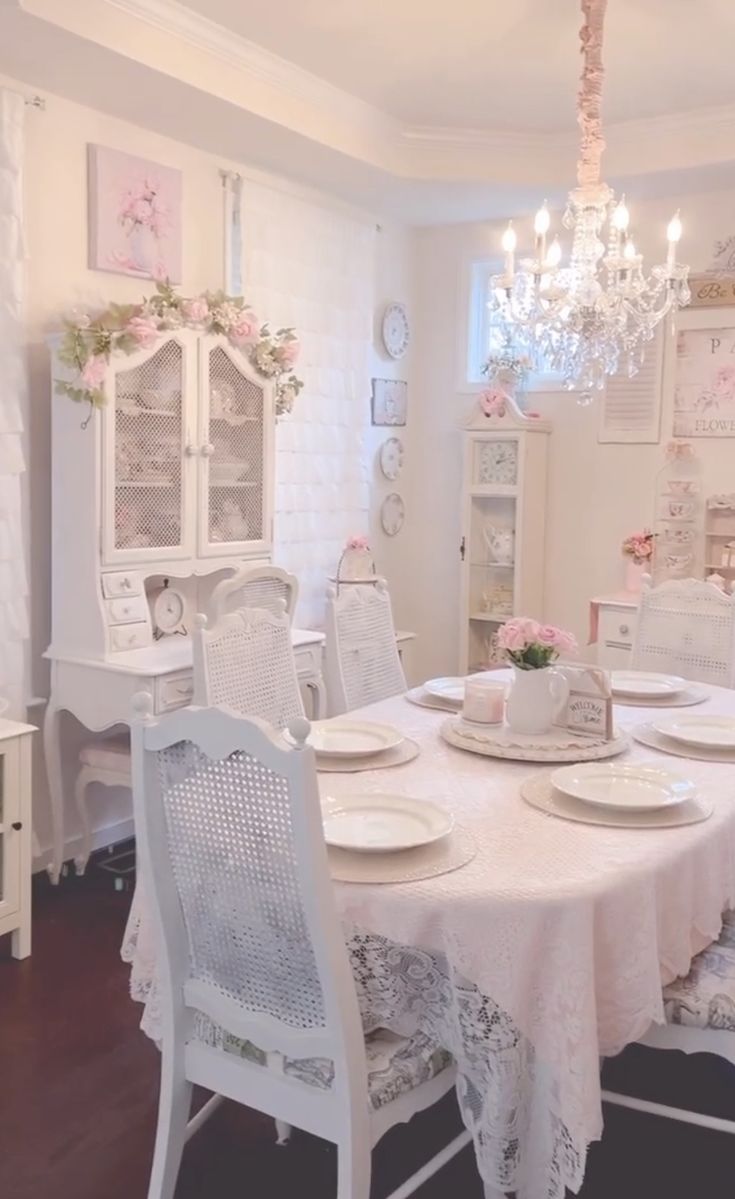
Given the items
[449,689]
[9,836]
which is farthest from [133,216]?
[9,836]

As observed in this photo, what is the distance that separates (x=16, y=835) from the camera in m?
2.93

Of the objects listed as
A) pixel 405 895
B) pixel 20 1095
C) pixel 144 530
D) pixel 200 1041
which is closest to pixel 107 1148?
pixel 20 1095

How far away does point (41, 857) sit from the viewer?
3559mm

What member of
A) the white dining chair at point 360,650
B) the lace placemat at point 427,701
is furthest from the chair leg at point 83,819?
the lace placemat at point 427,701

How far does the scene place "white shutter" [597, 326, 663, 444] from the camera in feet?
15.0

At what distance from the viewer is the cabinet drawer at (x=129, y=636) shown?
3342mm

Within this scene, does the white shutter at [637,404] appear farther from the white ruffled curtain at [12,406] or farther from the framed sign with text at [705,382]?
the white ruffled curtain at [12,406]

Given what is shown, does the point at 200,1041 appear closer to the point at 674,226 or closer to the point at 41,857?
the point at 41,857

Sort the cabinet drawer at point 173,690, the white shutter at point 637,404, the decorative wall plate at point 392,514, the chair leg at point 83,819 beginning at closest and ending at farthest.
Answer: the cabinet drawer at point 173,690
the chair leg at point 83,819
the white shutter at point 637,404
the decorative wall plate at point 392,514

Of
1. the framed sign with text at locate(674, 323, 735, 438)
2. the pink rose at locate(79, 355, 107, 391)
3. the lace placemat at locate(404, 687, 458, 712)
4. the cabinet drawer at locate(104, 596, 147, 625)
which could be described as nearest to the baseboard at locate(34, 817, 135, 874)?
the cabinet drawer at locate(104, 596, 147, 625)

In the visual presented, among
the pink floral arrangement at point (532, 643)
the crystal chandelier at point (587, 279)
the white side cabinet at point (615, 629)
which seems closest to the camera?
the pink floral arrangement at point (532, 643)

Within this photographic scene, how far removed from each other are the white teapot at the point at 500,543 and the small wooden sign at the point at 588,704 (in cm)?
240

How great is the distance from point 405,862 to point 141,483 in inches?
77.3

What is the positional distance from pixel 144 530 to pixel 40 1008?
4.76 ft
